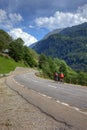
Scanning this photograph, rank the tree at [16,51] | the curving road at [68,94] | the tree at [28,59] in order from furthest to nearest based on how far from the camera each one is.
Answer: the tree at [28,59] → the tree at [16,51] → the curving road at [68,94]

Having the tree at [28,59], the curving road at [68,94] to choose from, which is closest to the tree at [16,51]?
the tree at [28,59]

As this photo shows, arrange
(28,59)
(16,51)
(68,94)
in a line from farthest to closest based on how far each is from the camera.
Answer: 1. (28,59)
2. (16,51)
3. (68,94)

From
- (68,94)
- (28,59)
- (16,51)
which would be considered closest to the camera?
(68,94)

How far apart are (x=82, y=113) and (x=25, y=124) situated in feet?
8.38

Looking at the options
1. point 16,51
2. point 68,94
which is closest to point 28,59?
point 16,51

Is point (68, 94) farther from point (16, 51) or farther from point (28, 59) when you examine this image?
point (28, 59)

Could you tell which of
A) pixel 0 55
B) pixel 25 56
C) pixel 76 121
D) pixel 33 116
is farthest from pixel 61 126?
pixel 25 56

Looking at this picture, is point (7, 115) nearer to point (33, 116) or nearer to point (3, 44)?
point (33, 116)

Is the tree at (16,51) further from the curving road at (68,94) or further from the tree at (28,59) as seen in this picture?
the curving road at (68,94)

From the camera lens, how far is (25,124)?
9555 millimetres

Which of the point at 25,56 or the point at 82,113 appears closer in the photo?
the point at 82,113

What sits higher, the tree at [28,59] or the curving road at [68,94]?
the curving road at [68,94]

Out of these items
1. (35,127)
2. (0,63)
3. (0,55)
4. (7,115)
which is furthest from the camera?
(0,55)

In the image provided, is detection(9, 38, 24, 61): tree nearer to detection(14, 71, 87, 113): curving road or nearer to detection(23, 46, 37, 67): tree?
detection(23, 46, 37, 67): tree
